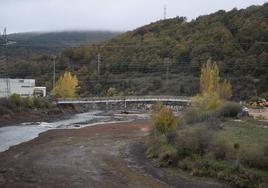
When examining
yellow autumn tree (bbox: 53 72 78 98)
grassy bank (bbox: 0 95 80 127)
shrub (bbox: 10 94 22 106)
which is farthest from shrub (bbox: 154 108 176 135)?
yellow autumn tree (bbox: 53 72 78 98)

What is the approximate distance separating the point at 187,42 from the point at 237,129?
117m

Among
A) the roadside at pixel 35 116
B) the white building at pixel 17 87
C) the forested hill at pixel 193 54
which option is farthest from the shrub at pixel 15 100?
the forested hill at pixel 193 54

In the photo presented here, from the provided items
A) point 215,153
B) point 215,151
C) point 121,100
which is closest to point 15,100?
point 121,100

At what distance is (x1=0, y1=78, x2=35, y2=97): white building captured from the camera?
102 m

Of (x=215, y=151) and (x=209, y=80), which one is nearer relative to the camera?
(x=215, y=151)

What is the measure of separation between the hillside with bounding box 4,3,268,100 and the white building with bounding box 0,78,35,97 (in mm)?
34590

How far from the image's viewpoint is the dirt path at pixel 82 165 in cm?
3206

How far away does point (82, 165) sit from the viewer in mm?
38312

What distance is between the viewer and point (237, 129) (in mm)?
50281

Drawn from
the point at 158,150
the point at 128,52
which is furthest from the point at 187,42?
the point at 158,150

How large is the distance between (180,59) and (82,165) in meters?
128

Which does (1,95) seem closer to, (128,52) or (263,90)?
(263,90)

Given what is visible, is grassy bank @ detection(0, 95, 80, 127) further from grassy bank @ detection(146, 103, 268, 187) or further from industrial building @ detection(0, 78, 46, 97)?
grassy bank @ detection(146, 103, 268, 187)

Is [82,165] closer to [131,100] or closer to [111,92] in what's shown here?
[131,100]
